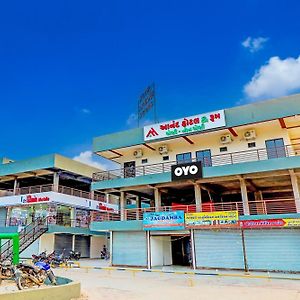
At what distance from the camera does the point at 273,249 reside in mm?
18234

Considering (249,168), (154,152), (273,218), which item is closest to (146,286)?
(273,218)

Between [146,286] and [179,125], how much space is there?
1174 centimetres

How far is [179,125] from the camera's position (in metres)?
22.5

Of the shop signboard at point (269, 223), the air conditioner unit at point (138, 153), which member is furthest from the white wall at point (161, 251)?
the shop signboard at point (269, 223)

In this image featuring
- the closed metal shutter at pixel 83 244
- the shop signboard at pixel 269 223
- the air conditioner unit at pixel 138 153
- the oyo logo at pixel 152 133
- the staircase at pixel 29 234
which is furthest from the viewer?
the closed metal shutter at pixel 83 244

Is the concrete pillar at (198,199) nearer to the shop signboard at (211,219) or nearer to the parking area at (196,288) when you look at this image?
the shop signboard at (211,219)

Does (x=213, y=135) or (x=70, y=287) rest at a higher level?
(x=213, y=135)

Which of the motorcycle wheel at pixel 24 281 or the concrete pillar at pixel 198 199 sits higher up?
the concrete pillar at pixel 198 199

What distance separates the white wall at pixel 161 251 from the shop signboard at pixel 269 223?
6.66 metres

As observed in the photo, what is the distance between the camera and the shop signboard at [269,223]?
17.1 metres

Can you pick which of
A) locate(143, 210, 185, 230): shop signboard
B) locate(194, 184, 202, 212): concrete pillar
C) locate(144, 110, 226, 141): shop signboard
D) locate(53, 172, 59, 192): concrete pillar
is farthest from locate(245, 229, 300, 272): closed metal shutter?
locate(53, 172, 59, 192): concrete pillar

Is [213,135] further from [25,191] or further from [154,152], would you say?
[25,191]

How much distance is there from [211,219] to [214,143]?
615cm

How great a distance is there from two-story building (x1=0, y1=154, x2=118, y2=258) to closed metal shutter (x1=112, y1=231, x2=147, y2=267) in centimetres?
745
